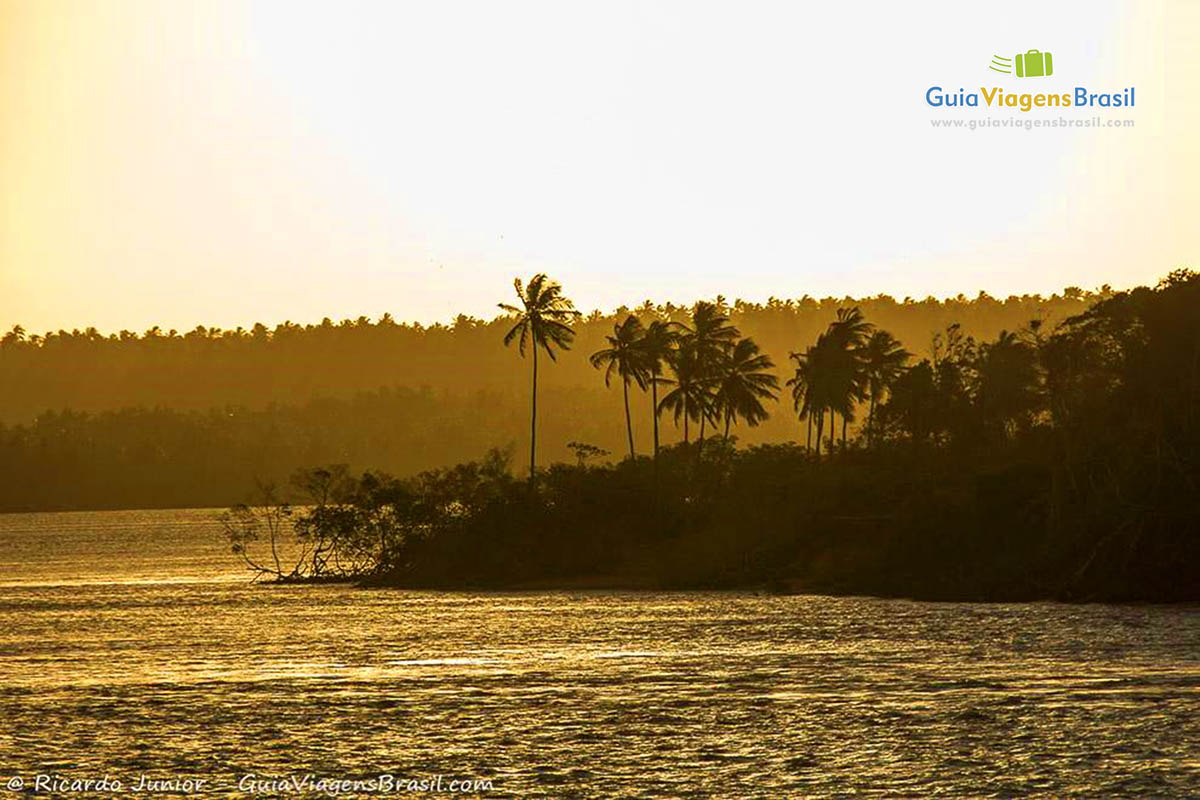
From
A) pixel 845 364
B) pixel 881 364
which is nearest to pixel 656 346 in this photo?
pixel 845 364

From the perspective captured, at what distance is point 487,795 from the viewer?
146ft

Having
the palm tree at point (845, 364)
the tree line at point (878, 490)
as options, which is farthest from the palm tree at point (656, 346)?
the palm tree at point (845, 364)

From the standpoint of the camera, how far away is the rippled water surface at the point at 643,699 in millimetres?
47062

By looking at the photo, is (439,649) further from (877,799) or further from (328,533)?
(328,533)

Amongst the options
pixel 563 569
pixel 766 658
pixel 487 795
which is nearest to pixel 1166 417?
pixel 766 658

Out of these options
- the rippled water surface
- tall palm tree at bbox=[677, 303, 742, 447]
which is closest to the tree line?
tall palm tree at bbox=[677, 303, 742, 447]

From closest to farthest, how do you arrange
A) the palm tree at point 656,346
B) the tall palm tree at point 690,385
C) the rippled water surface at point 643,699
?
the rippled water surface at point 643,699
the tall palm tree at point 690,385
the palm tree at point 656,346

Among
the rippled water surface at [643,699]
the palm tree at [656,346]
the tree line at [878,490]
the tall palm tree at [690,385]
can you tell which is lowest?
the rippled water surface at [643,699]

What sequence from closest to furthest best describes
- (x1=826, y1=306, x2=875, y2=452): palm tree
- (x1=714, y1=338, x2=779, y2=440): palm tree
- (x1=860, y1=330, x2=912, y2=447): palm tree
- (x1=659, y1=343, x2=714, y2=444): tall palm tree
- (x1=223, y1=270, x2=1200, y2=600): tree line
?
(x1=223, y1=270, x2=1200, y2=600): tree line, (x1=659, y1=343, x2=714, y2=444): tall palm tree, (x1=714, y1=338, x2=779, y2=440): palm tree, (x1=826, y1=306, x2=875, y2=452): palm tree, (x1=860, y1=330, x2=912, y2=447): palm tree

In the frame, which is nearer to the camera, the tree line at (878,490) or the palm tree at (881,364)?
the tree line at (878,490)

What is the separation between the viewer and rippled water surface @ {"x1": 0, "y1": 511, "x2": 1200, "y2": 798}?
47.1m

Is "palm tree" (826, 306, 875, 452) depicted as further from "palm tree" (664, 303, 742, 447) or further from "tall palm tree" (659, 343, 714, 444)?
"tall palm tree" (659, 343, 714, 444)

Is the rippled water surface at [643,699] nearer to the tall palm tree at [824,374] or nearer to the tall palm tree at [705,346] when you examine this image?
the tall palm tree at [705,346]

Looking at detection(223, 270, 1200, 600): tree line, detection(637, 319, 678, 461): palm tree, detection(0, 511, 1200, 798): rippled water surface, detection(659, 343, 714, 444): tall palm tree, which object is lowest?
detection(0, 511, 1200, 798): rippled water surface
